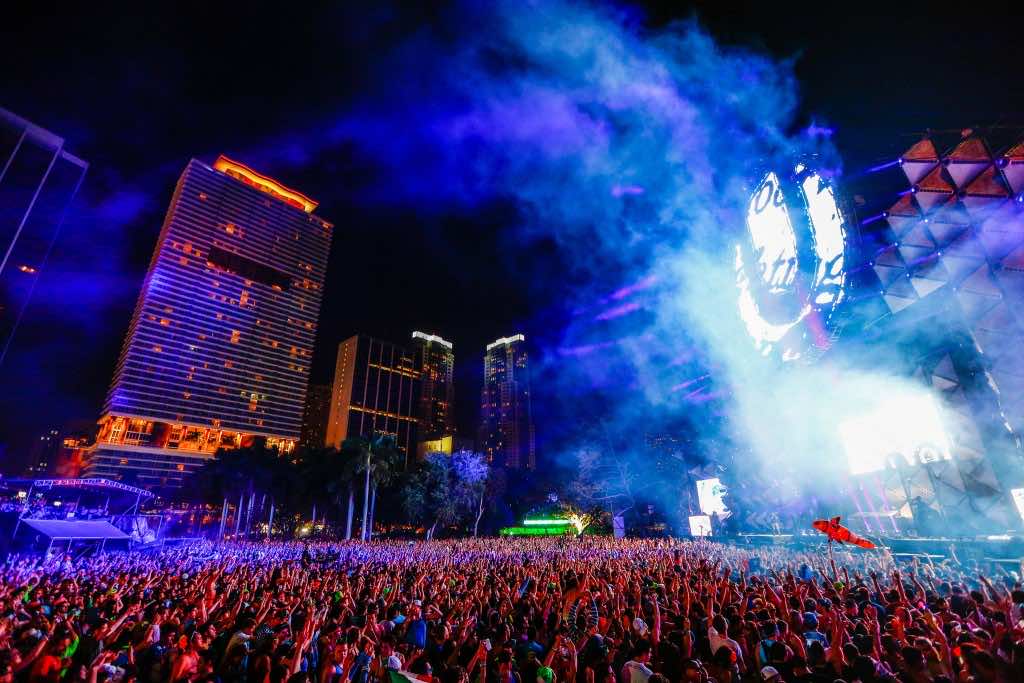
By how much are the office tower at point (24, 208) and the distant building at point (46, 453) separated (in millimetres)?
97089

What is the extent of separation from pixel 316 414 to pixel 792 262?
513ft

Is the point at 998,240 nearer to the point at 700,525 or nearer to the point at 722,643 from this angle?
the point at 722,643

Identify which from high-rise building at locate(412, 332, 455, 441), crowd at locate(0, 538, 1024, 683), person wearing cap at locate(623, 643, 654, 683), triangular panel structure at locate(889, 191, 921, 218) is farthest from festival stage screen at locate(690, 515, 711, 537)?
high-rise building at locate(412, 332, 455, 441)

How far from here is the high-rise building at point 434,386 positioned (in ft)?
492

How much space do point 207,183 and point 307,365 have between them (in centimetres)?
5085

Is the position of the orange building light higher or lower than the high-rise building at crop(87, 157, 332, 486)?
higher

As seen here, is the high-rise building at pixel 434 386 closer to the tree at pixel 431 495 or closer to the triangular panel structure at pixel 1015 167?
the tree at pixel 431 495

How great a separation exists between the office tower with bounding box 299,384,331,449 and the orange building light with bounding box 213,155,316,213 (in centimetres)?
6032

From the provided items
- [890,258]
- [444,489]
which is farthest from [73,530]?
[890,258]

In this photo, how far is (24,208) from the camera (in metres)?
38.0

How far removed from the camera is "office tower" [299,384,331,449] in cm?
14712

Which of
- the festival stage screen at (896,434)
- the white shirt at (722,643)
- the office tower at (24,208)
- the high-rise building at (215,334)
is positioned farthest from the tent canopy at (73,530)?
the high-rise building at (215,334)

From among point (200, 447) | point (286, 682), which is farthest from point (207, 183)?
point (286, 682)

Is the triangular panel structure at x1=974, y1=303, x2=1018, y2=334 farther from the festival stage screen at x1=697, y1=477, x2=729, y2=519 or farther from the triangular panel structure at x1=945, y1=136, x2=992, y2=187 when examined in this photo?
the festival stage screen at x1=697, y1=477, x2=729, y2=519
